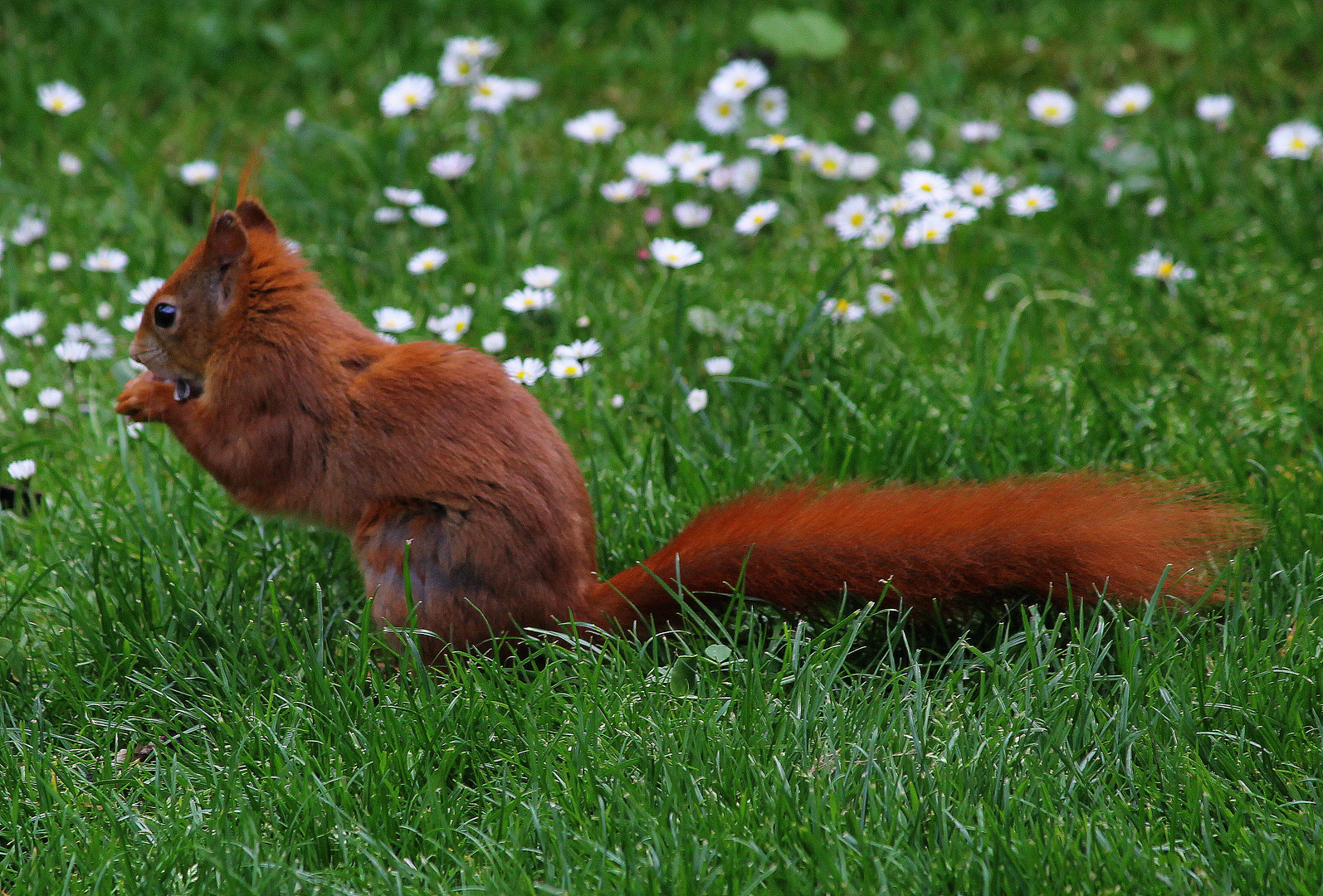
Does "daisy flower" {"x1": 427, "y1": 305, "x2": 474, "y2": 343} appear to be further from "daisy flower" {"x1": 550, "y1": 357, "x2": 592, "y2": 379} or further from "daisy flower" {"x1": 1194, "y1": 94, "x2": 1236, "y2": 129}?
"daisy flower" {"x1": 1194, "y1": 94, "x2": 1236, "y2": 129}

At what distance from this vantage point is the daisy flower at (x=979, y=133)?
3.80m

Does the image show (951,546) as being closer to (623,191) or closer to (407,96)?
(623,191)

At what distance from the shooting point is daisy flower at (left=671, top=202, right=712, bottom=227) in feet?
11.6

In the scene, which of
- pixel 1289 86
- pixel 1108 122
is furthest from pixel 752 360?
pixel 1289 86

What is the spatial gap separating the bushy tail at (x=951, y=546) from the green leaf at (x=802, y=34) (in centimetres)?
252

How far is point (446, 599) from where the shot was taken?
6.71 ft

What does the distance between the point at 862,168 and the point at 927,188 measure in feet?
1.85

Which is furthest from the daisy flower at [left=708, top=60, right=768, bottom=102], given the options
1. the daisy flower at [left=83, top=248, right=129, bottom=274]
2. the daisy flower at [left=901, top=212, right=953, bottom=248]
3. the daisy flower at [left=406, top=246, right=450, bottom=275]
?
the daisy flower at [left=83, top=248, right=129, bottom=274]

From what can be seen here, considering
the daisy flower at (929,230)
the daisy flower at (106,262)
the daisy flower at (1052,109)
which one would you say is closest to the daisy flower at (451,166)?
the daisy flower at (106,262)

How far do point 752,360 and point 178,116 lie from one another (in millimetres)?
2473

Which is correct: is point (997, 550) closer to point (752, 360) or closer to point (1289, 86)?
point (752, 360)

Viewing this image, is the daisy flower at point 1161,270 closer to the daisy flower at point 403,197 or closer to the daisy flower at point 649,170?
the daisy flower at point 649,170

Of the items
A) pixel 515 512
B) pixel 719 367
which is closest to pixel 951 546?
pixel 515 512

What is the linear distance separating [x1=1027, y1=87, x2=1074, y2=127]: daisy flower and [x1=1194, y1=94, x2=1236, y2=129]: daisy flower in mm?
360
